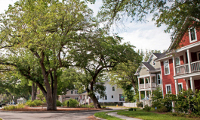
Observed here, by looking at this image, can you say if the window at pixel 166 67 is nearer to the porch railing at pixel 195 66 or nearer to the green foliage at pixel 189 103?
the porch railing at pixel 195 66

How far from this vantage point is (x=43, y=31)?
70.1ft

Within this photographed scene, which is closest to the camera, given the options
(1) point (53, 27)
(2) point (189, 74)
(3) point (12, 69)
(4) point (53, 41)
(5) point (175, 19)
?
(5) point (175, 19)

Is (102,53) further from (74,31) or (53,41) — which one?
(53,41)

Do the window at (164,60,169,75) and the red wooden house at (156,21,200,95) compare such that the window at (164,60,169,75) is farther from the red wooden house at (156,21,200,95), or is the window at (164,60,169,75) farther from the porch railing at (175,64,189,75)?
the porch railing at (175,64,189,75)

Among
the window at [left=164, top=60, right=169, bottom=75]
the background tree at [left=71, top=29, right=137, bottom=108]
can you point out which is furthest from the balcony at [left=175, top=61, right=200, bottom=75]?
the background tree at [left=71, top=29, right=137, bottom=108]

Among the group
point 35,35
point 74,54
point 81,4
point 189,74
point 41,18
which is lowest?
point 189,74

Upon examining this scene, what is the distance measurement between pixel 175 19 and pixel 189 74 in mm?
9783

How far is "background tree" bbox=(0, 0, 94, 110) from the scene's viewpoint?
21000 millimetres

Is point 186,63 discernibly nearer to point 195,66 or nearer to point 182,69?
point 182,69

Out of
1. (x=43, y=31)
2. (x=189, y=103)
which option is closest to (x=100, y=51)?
(x=43, y=31)

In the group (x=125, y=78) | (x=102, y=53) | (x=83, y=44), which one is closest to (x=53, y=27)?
(x=83, y=44)

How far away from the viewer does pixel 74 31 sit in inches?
958

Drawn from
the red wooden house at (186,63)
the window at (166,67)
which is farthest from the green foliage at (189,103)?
the window at (166,67)

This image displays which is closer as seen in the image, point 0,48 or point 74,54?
point 74,54
